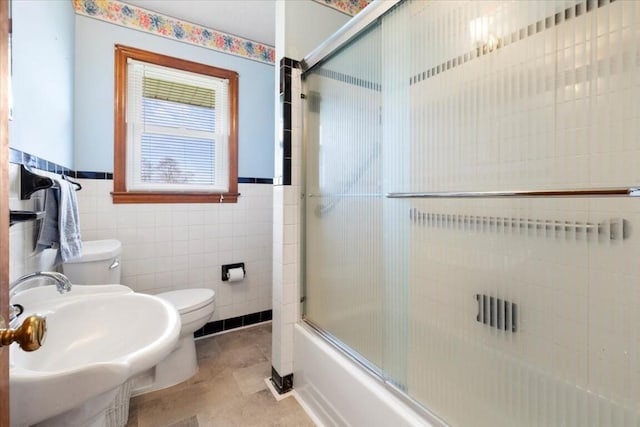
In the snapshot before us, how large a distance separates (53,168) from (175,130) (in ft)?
2.97

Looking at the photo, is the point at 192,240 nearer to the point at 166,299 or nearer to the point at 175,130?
the point at 166,299

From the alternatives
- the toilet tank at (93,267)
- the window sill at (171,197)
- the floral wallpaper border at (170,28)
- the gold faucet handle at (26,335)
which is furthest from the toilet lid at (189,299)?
the floral wallpaper border at (170,28)

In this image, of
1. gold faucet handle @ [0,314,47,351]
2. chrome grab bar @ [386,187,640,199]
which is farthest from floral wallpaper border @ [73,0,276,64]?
gold faucet handle @ [0,314,47,351]

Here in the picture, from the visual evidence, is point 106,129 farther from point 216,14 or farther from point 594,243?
point 594,243

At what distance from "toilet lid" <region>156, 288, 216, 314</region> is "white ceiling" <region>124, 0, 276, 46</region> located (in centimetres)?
194

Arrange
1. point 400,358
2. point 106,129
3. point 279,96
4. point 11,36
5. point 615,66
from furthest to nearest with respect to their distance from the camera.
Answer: point 106,129, point 279,96, point 400,358, point 11,36, point 615,66

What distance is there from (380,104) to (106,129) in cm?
184

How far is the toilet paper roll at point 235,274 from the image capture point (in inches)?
93.3

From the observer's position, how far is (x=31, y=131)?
1189 mm

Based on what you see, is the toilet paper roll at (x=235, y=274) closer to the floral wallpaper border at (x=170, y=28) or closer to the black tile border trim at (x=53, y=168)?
the black tile border trim at (x=53, y=168)

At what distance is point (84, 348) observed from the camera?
1011 millimetres

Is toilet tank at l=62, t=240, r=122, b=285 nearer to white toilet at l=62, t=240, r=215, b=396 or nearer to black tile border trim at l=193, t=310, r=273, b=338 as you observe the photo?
Answer: white toilet at l=62, t=240, r=215, b=396

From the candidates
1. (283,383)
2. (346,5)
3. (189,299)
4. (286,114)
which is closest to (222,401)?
(283,383)

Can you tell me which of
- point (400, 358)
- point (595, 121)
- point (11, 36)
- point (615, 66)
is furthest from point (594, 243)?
point (11, 36)
